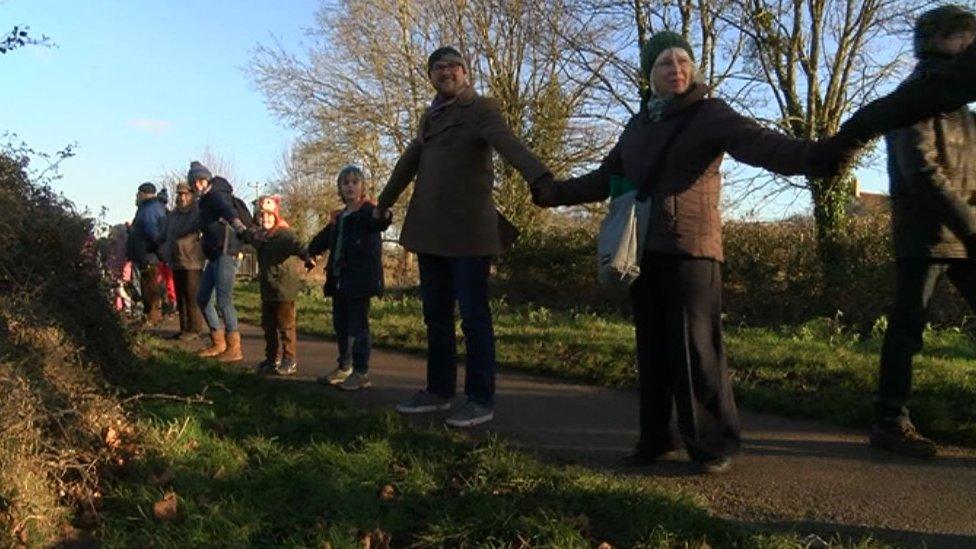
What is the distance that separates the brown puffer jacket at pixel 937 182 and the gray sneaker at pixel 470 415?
8.15 feet

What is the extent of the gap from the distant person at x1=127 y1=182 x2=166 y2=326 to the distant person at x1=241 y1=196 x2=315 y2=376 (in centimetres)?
368

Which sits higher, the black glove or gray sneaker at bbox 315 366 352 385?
the black glove

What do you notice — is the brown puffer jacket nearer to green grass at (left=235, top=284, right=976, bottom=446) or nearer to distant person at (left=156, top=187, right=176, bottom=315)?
green grass at (left=235, top=284, right=976, bottom=446)

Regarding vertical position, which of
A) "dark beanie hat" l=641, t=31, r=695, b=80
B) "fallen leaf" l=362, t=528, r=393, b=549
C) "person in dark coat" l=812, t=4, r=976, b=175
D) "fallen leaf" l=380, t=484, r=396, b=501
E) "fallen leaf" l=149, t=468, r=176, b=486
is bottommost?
"fallen leaf" l=362, t=528, r=393, b=549

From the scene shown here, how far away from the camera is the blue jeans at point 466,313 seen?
564 centimetres

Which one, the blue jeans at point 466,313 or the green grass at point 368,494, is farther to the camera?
the blue jeans at point 466,313

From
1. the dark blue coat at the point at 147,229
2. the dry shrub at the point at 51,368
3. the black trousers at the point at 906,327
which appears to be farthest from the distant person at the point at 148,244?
the black trousers at the point at 906,327

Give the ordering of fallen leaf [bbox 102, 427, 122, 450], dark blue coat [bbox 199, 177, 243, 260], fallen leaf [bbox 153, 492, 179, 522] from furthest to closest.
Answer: dark blue coat [bbox 199, 177, 243, 260], fallen leaf [bbox 102, 427, 122, 450], fallen leaf [bbox 153, 492, 179, 522]

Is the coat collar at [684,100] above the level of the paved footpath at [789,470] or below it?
above

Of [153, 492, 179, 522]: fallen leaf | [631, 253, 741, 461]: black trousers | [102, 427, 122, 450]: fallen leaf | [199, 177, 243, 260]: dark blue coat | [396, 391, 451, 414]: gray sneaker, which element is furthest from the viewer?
[199, 177, 243, 260]: dark blue coat

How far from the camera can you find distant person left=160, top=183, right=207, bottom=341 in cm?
1027

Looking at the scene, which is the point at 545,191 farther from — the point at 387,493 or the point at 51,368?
the point at 51,368

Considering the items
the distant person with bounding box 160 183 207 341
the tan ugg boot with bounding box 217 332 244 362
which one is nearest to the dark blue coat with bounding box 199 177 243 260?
the tan ugg boot with bounding box 217 332 244 362

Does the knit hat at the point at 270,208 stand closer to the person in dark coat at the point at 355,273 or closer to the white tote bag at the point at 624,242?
the person in dark coat at the point at 355,273
